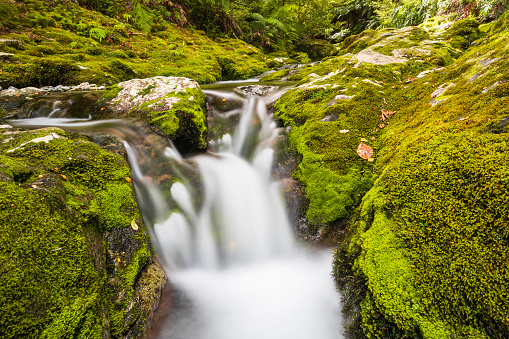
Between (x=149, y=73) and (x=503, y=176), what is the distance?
885cm

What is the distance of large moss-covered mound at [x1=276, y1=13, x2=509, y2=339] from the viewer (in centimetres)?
152

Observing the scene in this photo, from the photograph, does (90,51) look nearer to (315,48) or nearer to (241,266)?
(241,266)

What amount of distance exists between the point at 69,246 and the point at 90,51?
8.77 m

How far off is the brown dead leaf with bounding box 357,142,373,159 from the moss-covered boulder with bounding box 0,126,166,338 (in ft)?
10.7

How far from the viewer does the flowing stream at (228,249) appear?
2.45 m

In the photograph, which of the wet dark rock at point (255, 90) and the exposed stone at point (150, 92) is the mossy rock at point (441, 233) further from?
the wet dark rock at point (255, 90)

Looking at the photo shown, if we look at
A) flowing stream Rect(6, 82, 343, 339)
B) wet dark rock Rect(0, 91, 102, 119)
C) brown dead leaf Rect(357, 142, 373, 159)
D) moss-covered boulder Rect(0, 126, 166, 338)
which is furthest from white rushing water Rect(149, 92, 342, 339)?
wet dark rock Rect(0, 91, 102, 119)

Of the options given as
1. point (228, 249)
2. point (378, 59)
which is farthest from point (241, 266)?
point (378, 59)

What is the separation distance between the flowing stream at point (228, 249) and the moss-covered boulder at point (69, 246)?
1.46 ft

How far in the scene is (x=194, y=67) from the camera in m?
8.71

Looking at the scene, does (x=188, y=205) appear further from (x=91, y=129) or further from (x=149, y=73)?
(x=149, y=73)

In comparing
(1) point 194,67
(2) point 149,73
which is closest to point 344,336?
(2) point 149,73

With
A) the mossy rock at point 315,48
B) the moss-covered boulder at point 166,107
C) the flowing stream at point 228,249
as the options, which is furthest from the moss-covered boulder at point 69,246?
the mossy rock at point 315,48

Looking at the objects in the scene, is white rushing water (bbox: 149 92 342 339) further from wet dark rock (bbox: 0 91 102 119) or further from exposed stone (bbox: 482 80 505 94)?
wet dark rock (bbox: 0 91 102 119)
